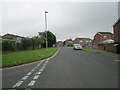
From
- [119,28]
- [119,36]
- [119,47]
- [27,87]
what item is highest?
→ [119,28]

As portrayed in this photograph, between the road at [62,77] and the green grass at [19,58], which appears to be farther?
the green grass at [19,58]

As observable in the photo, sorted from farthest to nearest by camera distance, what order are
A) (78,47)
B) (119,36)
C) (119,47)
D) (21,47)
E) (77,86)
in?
1. (21,47)
2. (78,47)
3. (119,36)
4. (119,47)
5. (77,86)

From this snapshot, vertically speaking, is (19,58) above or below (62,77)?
above

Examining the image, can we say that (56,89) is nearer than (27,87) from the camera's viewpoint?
Yes

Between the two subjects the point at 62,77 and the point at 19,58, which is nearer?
the point at 62,77

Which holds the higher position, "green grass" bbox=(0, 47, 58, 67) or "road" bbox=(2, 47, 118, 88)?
"green grass" bbox=(0, 47, 58, 67)

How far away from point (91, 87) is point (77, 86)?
50cm

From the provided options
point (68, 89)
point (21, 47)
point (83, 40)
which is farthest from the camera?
point (83, 40)

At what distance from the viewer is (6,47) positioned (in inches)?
914

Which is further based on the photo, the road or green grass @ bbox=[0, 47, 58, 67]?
green grass @ bbox=[0, 47, 58, 67]

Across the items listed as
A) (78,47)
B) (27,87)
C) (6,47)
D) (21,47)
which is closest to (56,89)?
(27,87)

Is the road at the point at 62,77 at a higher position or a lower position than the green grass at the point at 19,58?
lower

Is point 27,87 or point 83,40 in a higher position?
point 83,40

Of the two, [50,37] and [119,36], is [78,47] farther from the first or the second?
[50,37]
